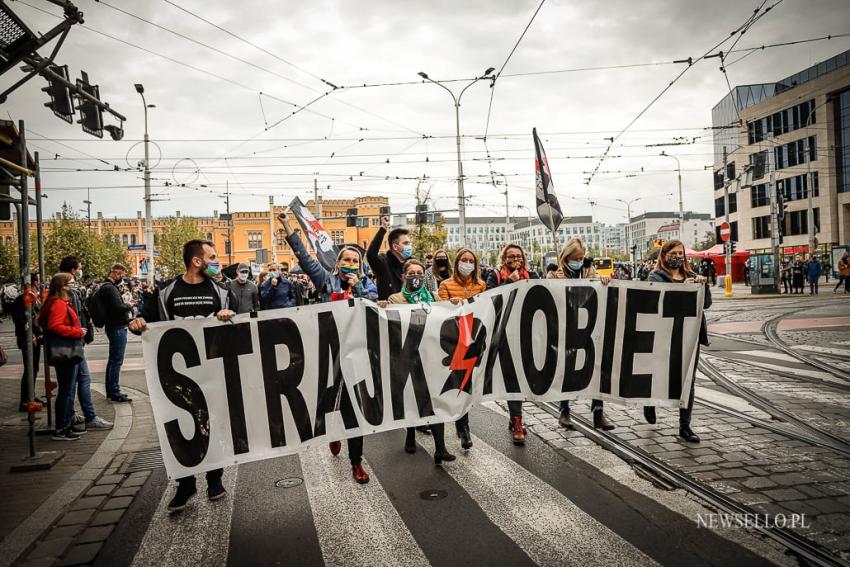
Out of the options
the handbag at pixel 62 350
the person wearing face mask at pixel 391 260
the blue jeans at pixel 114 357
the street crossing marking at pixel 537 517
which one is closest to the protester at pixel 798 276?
the person wearing face mask at pixel 391 260

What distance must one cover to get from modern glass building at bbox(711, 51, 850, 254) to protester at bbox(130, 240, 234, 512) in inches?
1901

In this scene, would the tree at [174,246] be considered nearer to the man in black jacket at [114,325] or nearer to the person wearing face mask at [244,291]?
the person wearing face mask at [244,291]

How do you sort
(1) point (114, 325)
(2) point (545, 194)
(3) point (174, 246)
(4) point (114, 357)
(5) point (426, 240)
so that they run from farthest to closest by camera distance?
(3) point (174, 246) → (5) point (426, 240) → (4) point (114, 357) → (1) point (114, 325) → (2) point (545, 194)

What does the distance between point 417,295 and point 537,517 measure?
2.33 meters

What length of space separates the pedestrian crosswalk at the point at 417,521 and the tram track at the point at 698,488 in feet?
1.13

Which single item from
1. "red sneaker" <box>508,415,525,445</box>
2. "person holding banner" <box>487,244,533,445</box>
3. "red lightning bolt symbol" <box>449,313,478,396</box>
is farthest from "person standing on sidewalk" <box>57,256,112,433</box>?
"red sneaker" <box>508,415,525,445</box>

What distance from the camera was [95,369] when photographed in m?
11.7

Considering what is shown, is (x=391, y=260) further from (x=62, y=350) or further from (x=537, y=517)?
(x=62, y=350)

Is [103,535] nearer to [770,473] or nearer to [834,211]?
[770,473]

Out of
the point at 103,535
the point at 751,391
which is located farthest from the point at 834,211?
the point at 103,535

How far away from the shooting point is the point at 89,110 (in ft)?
34.4

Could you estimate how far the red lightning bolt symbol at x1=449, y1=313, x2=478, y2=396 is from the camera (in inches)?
195

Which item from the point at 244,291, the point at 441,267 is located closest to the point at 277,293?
the point at 244,291

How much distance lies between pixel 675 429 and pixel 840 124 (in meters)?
56.3
